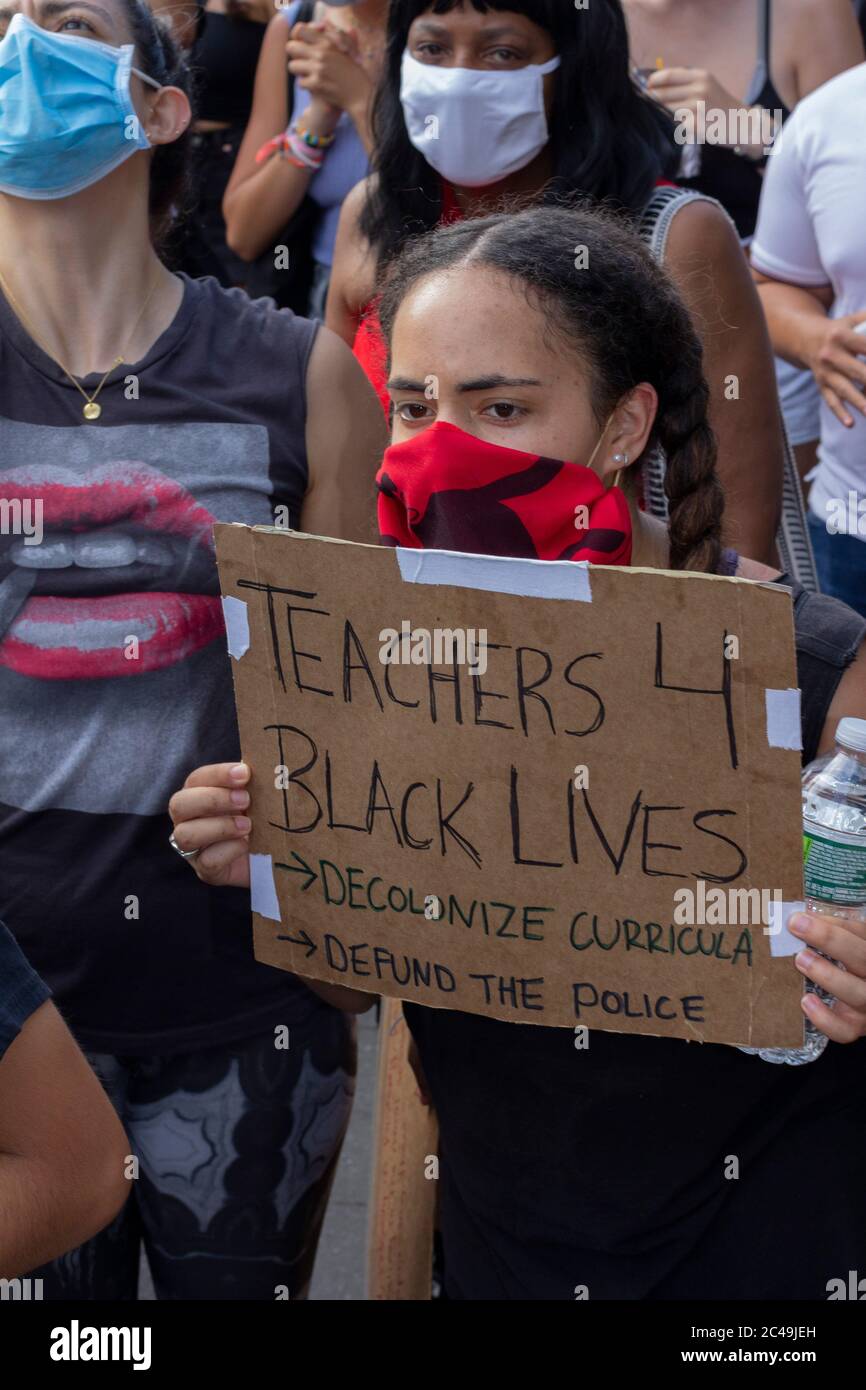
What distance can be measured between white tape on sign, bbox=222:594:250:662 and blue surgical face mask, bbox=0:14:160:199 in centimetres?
81

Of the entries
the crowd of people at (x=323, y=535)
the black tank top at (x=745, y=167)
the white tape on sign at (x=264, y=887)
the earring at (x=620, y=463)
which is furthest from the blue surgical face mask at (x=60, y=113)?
the black tank top at (x=745, y=167)

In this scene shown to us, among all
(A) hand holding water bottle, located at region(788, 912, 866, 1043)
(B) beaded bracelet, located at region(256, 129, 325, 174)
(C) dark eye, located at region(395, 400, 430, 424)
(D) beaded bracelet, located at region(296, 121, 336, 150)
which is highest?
(C) dark eye, located at region(395, 400, 430, 424)

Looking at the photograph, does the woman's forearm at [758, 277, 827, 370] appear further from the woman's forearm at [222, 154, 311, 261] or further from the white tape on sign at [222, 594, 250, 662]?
the white tape on sign at [222, 594, 250, 662]

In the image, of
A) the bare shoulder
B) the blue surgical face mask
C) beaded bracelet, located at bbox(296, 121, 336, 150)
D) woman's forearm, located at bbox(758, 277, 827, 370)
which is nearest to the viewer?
the blue surgical face mask

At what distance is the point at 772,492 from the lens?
8.57 feet

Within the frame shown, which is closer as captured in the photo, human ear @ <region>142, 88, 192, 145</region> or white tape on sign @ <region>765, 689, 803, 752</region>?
white tape on sign @ <region>765, 689, 803, 752</region>

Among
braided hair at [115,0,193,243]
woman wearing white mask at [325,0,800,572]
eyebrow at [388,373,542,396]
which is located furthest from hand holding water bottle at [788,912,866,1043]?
braided hair at [115,0,193,243]

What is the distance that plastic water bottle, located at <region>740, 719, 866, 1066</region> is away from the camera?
150cm

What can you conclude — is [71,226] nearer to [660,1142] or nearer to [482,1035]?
[482,1035]

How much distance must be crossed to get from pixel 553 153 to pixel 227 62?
2071 millimetres

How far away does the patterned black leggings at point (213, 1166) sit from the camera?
6.78 feet

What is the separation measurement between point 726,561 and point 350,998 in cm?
76

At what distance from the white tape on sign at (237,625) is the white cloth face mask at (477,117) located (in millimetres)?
1374

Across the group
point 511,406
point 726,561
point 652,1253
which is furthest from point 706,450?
point 652,1253
